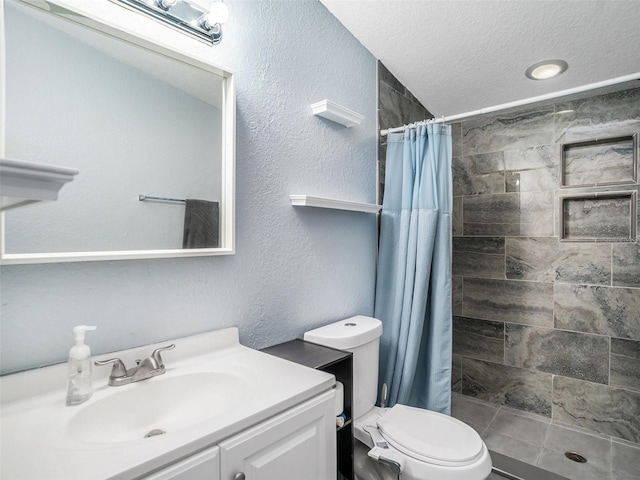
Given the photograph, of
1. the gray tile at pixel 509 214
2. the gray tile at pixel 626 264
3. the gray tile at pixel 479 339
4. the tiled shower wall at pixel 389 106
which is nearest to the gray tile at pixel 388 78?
the tiled shower wall at pixel 389 106

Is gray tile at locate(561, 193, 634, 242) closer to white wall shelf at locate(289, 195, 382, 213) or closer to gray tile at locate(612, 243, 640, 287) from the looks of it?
gray tile at locate(612, 243, 640, 287)

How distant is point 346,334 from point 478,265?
1524mm

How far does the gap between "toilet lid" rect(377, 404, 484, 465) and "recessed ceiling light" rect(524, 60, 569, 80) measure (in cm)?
187

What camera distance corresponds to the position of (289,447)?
920mm

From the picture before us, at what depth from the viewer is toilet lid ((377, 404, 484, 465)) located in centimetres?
129

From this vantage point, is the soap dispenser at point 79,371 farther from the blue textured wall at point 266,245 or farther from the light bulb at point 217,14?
the light bulb at point 217,14

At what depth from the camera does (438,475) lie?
1231 mm

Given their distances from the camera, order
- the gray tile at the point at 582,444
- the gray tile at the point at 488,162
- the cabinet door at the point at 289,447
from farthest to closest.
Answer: the gray tile at the point at 488,162, the gray tile at the point at 582,444, the cabinet door at the point at 289,447

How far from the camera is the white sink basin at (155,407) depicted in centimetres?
88

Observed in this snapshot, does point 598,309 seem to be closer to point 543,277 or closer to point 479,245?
point 543,277

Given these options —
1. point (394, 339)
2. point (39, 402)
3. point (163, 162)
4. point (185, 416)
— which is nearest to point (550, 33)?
point (394, 339)

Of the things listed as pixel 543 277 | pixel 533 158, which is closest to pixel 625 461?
pixel 543 277

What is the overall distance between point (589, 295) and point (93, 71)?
2.77 meters

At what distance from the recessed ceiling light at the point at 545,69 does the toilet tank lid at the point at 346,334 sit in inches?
64.4
